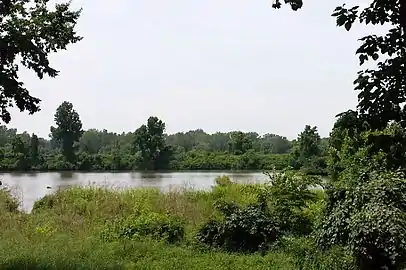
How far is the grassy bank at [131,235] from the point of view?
930cm

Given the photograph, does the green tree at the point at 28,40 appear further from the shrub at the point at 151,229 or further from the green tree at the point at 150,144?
the green tree at the point at 150,144

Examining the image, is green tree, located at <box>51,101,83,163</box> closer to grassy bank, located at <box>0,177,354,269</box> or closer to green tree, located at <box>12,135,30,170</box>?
green tree, located at <box>12,135,30,170</box>

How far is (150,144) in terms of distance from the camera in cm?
4841

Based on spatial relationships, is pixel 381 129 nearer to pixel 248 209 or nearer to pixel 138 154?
pixel 248 209

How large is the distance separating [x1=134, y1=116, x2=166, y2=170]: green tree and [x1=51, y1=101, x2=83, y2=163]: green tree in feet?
19.5

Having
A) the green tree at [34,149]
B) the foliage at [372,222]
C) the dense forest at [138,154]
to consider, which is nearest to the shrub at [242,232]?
the foliage at [372,222]

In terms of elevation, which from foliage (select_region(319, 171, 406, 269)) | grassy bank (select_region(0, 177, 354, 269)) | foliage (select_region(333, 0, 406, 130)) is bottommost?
grassy bank (select_region(0, 177, 354, 269))

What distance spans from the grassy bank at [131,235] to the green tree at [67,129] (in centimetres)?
2893

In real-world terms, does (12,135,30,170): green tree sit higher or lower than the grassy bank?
higher

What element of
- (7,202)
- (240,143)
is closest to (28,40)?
(7,202)

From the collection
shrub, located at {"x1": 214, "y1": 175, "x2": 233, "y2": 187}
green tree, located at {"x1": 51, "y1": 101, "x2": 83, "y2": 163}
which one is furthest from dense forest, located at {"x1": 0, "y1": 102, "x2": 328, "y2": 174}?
shrub, located at {"x1": 214, "y1": 175, "x2": 233, "y2": 187}

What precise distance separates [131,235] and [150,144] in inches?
1413

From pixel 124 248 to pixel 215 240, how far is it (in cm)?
244

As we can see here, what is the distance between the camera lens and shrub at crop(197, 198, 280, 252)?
1201cm
